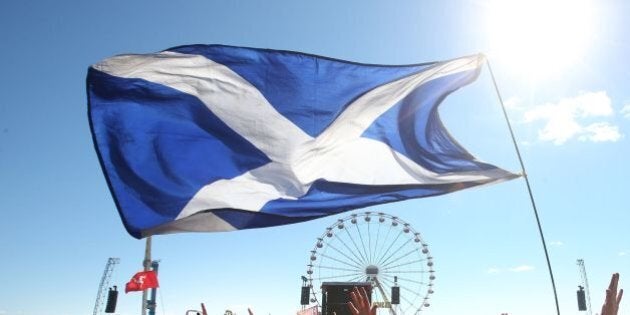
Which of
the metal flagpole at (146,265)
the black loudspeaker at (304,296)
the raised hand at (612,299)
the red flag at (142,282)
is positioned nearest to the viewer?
the raised hand at (612,299)

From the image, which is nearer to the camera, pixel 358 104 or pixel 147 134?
pixel 147 134

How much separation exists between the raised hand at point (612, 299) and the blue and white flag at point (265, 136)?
2809 mm

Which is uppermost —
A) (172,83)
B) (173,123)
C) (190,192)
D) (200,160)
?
(172,83)

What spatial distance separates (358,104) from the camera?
281 inches

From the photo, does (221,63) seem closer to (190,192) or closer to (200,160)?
(200,160)

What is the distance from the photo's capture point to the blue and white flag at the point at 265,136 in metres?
6.21

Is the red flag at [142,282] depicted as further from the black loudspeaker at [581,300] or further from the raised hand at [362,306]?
the black loudspeaker at [581,300]

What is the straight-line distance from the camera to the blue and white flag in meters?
6.21

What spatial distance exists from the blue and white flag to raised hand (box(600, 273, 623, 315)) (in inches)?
111

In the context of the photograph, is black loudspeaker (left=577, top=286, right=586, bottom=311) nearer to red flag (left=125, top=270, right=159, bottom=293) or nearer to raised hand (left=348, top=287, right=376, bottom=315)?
red flag (left=125, top=270, right=159, bottom=293)

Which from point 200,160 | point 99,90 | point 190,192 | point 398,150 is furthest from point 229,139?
point 398,150

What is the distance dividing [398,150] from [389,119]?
42 centimetres

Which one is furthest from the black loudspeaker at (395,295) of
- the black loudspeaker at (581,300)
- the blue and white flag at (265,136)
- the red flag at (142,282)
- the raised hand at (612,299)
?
the raised hand at (612,299)

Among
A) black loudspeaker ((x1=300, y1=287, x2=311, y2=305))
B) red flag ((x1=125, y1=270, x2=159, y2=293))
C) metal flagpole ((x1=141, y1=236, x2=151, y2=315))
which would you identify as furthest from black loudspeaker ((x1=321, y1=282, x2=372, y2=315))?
black loudspeaker ((x1=300, y1=287, x2=311, y2=305))
